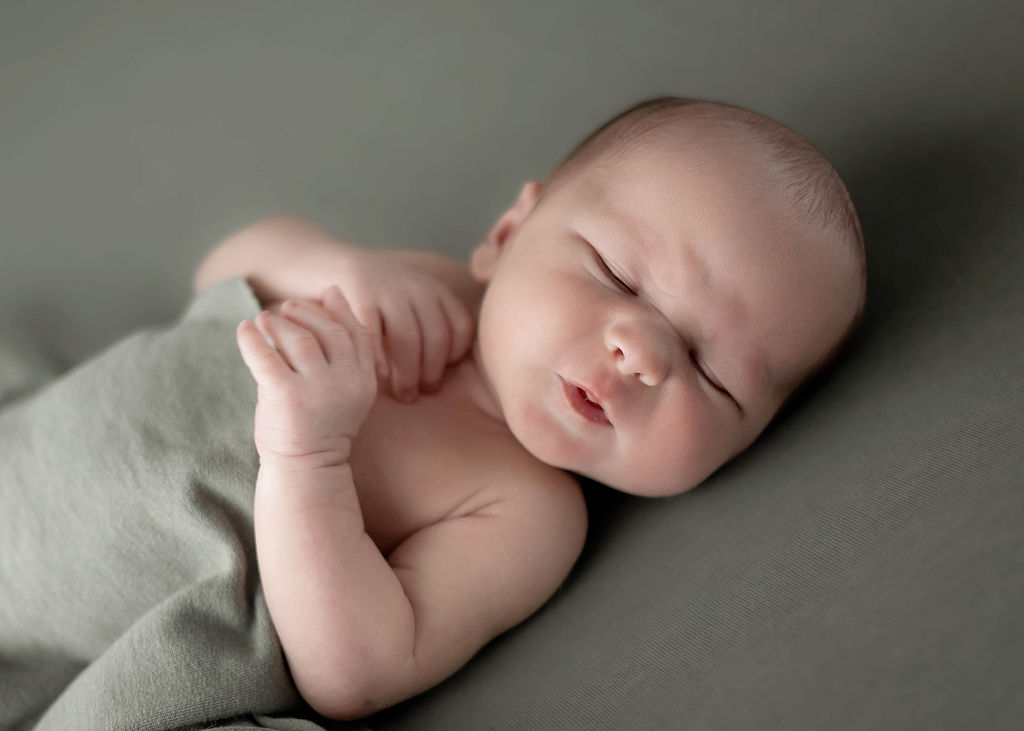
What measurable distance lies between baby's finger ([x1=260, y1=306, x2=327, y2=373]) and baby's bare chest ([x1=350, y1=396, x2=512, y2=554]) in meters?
0.15

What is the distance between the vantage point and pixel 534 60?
61.5 inches

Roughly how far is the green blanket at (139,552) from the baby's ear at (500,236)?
0.31 metres

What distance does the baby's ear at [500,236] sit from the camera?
3.79 feet

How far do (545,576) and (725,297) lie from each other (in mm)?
335

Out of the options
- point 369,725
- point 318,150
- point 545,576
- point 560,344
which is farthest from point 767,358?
point 318,150

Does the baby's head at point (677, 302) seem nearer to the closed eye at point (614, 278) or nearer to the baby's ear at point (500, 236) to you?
the closed eye at point (614, 278)

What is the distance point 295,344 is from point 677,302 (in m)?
0.37

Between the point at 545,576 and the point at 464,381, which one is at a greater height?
the point at 464,381

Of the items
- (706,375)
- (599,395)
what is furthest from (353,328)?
(706,375)

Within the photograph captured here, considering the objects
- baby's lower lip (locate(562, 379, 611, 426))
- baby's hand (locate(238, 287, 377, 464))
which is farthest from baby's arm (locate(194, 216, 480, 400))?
baby's lower lip (locate(562, 379, 611, 426))

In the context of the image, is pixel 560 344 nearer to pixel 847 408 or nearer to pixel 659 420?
pixel 659 420

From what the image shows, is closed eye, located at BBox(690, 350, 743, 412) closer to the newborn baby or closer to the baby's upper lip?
the newborn baby

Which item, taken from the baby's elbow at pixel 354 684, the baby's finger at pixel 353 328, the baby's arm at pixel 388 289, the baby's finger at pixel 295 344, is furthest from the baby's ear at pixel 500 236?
the baby's elbow at pixel 354 684

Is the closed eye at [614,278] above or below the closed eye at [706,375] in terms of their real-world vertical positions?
above
